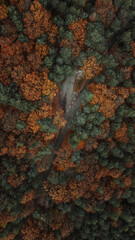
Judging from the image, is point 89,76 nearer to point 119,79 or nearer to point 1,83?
point 119,79

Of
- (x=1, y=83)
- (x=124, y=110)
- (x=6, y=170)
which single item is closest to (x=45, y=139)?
(x=6, y=170)

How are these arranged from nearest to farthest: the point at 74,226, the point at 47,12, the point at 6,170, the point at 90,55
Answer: the point at 47,12, the point at 90,55, the point at 6,170, the point at 74,226

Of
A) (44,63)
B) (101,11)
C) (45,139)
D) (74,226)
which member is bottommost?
(74,226)

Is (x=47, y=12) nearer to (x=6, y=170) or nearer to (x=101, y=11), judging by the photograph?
(x=101, y=11)

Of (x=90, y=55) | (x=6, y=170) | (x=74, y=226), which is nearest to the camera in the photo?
(x=90, y=55)

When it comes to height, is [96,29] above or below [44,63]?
above

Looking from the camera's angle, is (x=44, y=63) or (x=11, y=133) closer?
(x=44, y=63)
